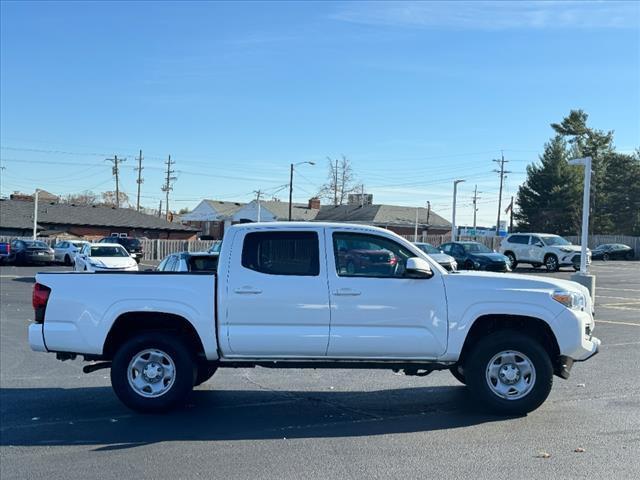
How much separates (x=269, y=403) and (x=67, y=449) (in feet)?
7.66

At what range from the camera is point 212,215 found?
89.0 m

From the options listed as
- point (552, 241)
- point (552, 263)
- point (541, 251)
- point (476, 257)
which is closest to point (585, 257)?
point (476, 257)

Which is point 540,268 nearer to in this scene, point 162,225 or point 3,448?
point 3,448

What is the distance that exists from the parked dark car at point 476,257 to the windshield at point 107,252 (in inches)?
582

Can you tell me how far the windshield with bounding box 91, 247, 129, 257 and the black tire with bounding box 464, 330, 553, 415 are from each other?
2491cm

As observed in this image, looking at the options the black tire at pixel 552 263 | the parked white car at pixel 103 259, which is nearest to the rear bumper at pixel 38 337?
the parked white car at pixel 103 259

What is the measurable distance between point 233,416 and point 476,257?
24801mm

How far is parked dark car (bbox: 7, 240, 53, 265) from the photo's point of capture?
1583 inches

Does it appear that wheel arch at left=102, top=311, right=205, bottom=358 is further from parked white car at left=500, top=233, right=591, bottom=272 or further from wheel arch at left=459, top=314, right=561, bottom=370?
parked white car at left=500, top=233, right=591, bottom=272

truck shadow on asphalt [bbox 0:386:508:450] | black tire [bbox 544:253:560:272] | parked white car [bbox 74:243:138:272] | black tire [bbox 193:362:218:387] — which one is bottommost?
truck shadow on asphalt [bbox 0:386:508:450]

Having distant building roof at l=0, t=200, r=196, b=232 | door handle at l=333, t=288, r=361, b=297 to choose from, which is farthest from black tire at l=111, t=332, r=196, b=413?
distant building roof at l=0, t=200, r=196, b=232

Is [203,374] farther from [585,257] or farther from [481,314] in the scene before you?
[585,257]

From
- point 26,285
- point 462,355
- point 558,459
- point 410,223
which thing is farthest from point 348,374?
point 410,223

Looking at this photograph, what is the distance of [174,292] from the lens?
277 inches
